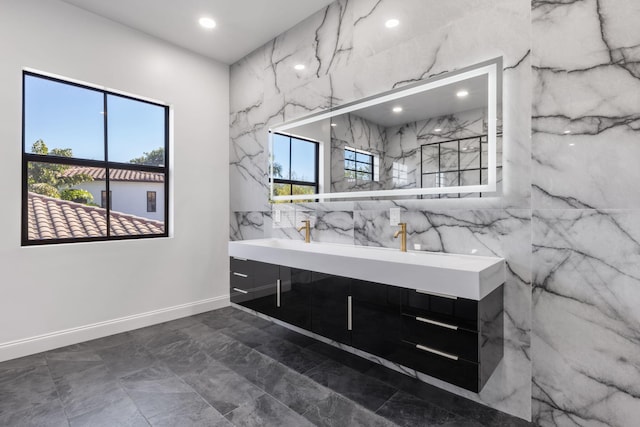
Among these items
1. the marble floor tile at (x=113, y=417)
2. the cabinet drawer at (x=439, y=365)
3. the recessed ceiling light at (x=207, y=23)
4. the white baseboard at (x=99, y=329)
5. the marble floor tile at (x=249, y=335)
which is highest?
the recessed ceiling light at (x=207, y=23)

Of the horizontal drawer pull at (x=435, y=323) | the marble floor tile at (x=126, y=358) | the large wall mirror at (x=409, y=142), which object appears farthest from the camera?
the marble floor tile at (x=126, y=358)

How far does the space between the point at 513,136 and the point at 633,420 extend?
4.92 ft

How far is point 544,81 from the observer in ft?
5.63

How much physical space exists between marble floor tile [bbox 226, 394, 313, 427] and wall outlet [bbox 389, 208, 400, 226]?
4.52 ft

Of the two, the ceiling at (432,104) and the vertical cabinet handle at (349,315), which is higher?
the ceiling at (432,104)

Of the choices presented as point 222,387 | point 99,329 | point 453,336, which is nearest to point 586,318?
point 453,336

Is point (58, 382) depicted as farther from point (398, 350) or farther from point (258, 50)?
point (258, 50)

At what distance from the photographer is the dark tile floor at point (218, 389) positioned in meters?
1.82

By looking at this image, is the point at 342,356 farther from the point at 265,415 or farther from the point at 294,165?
the point at 294,165

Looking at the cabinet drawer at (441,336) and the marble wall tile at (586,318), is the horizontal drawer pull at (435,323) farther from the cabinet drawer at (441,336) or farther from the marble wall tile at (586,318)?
the marble wall tile at (586,318)

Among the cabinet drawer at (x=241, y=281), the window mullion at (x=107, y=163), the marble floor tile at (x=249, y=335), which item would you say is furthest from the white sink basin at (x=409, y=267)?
the window mullion at (x=107, y=163)

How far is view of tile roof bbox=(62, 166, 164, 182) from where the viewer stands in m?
2.99

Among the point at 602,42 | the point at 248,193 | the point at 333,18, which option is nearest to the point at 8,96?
the point at 248,193

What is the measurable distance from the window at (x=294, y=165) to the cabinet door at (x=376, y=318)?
123 cm
